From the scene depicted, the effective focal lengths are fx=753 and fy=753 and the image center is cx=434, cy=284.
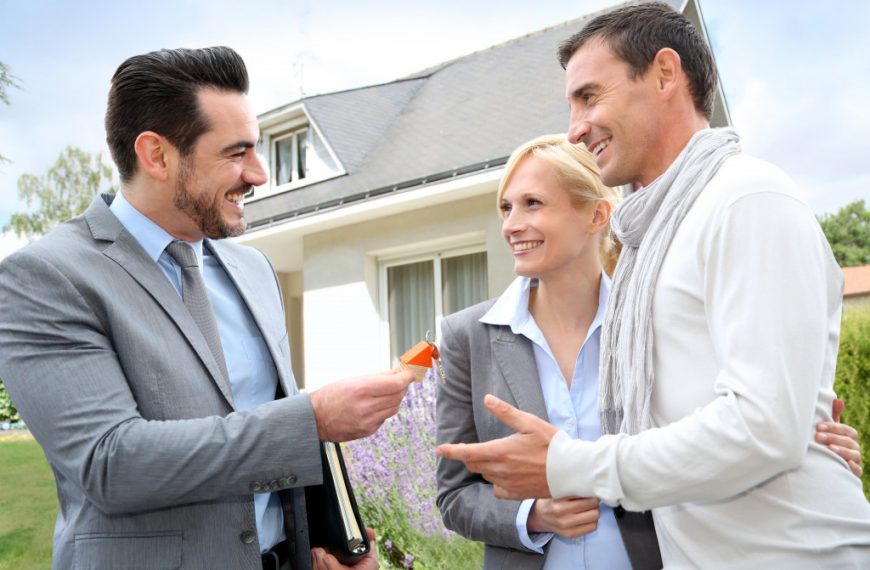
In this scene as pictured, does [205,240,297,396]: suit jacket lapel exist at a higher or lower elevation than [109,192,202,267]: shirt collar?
lower

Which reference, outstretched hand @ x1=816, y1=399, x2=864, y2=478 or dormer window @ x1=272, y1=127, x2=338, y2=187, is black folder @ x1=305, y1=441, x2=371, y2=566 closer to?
outstretched hand @ x1=816, y1=399, x2=864, y2=478

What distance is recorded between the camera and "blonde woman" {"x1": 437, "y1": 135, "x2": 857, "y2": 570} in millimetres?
2330

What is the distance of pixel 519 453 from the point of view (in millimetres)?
1788

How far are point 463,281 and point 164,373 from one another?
8.61 metres

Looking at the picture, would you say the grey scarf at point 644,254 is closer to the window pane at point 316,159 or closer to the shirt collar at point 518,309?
the shirt collar at point 518,309

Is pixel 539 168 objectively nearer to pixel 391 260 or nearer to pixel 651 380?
pixel 651 380

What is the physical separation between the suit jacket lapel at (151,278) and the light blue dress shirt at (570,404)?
0.98 metres

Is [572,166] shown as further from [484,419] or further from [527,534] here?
[527,534]

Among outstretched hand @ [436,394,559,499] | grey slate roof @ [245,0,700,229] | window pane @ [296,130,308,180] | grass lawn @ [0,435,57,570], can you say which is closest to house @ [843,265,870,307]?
grey slate roof @ [245,0,700,229]

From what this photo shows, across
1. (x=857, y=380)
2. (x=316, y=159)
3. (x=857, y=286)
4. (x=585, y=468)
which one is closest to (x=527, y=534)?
(x=585, y=468)

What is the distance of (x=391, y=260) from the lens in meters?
11.4

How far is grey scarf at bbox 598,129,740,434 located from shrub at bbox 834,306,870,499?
604 cm

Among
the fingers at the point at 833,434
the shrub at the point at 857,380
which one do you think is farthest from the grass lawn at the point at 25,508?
the shrub at the point at 857,380

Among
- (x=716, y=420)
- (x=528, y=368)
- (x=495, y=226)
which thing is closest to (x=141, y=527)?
(x=528, y=368)
